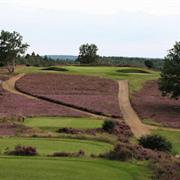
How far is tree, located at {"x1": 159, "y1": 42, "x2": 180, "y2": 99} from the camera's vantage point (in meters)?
62.7

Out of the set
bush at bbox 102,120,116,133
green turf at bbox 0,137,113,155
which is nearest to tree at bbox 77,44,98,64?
bush at bbox 102,120,116,133

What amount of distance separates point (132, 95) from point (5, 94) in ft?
55.0

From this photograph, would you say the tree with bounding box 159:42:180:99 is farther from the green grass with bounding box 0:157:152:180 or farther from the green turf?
the green grass with bounding box 0:157:152:180

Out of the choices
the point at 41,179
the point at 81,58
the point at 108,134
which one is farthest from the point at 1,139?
the point at 81,58

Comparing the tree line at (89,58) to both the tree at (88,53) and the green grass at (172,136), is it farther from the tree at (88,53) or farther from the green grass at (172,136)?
the green grass at (172,136)

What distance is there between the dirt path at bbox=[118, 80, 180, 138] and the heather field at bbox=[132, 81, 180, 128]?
78cm

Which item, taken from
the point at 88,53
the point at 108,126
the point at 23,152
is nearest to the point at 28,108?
the point at 108,126

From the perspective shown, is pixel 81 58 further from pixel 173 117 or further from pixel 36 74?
pixel 173 117

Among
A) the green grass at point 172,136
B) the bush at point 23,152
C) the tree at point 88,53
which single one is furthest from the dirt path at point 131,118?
the tree at point 88,53

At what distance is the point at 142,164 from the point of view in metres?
25.6

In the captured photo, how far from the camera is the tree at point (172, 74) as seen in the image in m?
62.7

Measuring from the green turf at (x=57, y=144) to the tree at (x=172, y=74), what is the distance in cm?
2900

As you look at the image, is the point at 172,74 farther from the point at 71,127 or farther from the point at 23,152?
the point at 23,152

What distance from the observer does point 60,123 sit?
46.3 m
